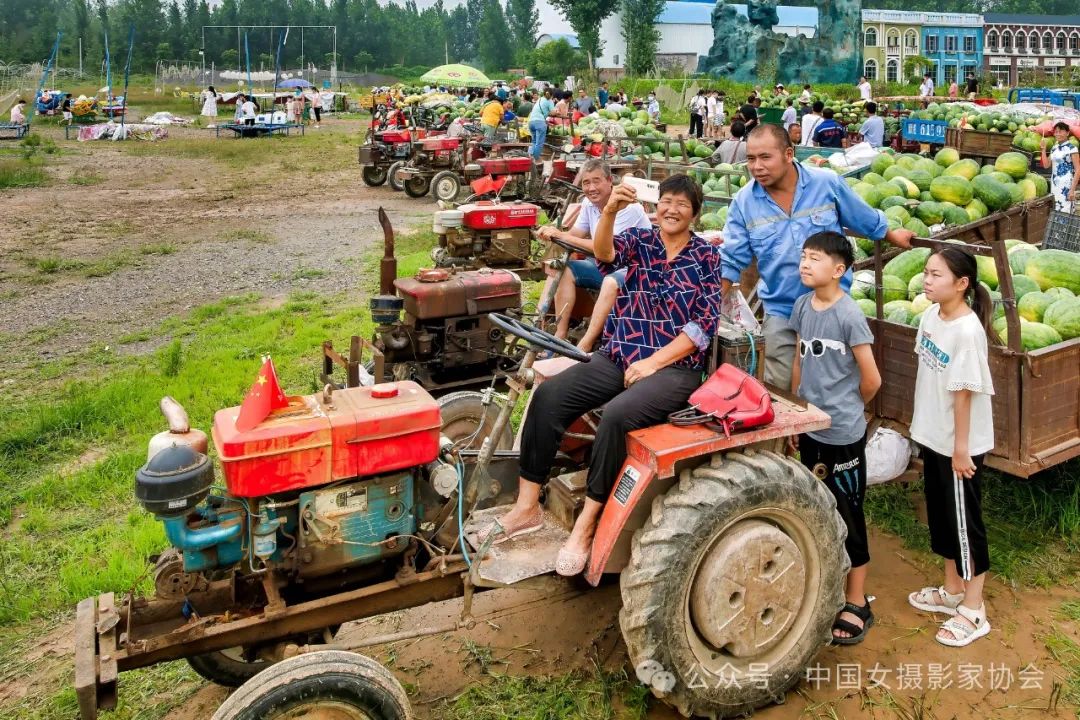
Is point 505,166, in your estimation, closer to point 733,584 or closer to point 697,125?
point 733,584

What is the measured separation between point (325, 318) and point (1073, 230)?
6.68 m

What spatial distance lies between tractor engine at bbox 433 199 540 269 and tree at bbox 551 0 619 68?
2293 inches

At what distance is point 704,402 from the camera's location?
3285 millimetres

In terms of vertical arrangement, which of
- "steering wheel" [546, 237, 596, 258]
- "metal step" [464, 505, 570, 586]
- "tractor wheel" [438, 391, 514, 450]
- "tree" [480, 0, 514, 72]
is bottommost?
"metal step" [464, 505, 570, 586]

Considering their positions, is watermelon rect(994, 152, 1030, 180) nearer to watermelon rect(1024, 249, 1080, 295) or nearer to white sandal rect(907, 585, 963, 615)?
watermelon rect(1024, 249, 1080, 295)

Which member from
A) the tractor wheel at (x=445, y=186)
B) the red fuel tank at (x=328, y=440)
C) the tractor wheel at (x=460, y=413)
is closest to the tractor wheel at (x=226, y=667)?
the red fuel tank at (x=328, y=440)

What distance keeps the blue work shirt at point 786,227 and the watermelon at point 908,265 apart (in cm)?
174

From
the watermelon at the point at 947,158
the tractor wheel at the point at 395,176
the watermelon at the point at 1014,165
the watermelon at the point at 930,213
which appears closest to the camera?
the watermelon at the point at 930,213

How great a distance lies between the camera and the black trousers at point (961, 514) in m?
3.75

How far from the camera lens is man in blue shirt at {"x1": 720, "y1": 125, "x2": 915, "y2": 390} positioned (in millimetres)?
3986

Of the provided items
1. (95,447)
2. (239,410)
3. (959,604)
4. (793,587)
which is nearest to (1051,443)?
(959,604)

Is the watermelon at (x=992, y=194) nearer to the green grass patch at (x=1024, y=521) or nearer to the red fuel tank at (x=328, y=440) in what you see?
the green grass patch at (x=1024, y=521)

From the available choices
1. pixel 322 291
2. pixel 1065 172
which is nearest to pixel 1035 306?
pixel 1065 172

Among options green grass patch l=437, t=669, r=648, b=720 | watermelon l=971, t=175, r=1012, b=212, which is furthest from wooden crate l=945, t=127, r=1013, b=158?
green grass patch l=437, t=669, r=648, b=720
